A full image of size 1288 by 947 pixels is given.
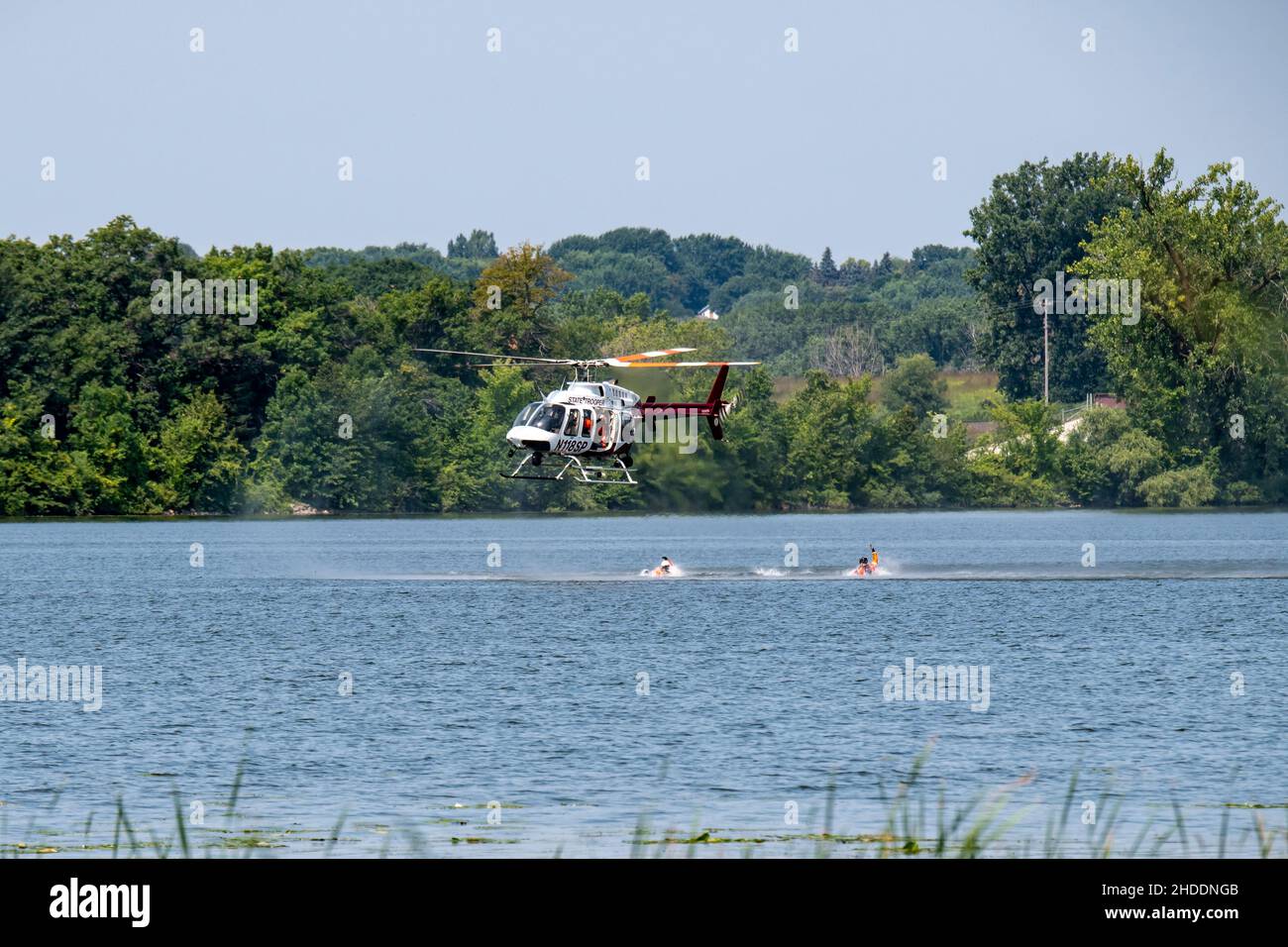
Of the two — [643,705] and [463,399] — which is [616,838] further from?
[463,399]

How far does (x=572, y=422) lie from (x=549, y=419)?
85 centimetres

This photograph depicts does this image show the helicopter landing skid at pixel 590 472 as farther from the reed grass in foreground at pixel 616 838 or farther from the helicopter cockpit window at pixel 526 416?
the reed grass in foreground at pixel 616 838

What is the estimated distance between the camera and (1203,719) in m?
42.8

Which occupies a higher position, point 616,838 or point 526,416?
point 526,416

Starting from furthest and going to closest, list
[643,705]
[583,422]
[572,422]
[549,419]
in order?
[583,422], [572,422], [549,419], [643,705]

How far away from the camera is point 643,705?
151 feet

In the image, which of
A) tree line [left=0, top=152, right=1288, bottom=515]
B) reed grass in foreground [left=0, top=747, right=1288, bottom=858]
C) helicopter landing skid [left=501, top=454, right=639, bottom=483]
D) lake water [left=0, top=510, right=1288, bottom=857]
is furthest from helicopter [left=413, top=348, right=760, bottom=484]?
tree line [left=0, top=152, right=1288, bottom=515]

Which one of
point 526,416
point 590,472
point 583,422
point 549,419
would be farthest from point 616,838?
point 590,472

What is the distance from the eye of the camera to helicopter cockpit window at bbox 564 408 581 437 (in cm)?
5756

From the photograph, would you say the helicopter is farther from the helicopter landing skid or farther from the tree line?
the tree line

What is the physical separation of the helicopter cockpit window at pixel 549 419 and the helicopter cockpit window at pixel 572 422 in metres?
0.29

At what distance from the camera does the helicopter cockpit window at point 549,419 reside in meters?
57.2

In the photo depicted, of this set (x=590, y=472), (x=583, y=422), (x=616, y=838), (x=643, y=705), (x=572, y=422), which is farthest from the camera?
(x=590, y=472)
